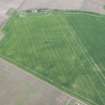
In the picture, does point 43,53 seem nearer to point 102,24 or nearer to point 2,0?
point 102,24

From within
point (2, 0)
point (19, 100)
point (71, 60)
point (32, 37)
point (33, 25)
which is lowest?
point (19, 100)

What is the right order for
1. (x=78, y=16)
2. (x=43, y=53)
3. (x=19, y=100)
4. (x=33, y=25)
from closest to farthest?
(x=19, y=100) → (x=43, y=53) → (x=33, y=25) → (x=78, y=16)

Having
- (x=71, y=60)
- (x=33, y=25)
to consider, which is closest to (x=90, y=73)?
(x=71, y=60)

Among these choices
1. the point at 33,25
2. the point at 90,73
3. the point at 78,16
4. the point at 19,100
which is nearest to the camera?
the point at 19,100

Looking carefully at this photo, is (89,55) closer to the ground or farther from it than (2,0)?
closer to the ground

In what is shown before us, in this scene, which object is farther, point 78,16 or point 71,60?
point 78,16

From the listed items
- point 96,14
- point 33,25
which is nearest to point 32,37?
point 33,25
